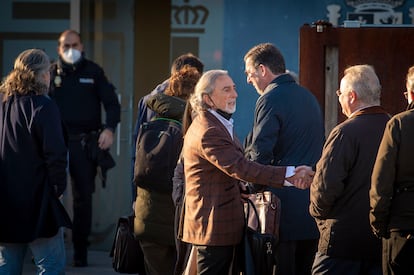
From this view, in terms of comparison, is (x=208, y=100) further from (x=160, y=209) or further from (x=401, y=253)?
(x=401, y=253)

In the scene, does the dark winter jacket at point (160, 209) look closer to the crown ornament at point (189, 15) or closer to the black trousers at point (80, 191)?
the black trousers at point (80, 191)

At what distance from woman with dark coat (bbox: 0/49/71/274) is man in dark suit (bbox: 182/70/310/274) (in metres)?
1.17

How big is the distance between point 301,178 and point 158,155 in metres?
1.25

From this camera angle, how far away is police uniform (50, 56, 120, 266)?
984 centimetres

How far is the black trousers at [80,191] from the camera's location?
9.83 metres

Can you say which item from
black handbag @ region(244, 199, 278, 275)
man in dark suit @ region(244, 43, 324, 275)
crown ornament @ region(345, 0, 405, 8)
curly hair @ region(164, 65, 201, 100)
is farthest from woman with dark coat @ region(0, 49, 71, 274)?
crown ornament @ region(345, 0, 405, 8)

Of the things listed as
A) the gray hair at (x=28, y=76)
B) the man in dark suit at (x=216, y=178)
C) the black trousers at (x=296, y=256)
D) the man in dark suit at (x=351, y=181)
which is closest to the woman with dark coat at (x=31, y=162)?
the gray hair at (x=28, y=76)

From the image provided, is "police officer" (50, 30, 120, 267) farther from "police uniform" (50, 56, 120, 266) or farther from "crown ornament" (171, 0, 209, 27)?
"crown ornament" (171, 0, 209, 27)

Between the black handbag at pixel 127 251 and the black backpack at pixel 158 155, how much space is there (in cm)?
43

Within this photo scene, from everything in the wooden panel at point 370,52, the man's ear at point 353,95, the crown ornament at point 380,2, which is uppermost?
the crown ornament at point 380,2

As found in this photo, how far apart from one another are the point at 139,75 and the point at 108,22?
636mm

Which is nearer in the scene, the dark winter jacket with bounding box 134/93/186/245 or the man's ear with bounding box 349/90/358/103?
the man's ear with bounding box 349/90/358/103

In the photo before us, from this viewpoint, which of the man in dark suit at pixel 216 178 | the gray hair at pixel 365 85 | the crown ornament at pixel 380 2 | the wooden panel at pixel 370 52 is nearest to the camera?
the gray hair at pixel 365 85

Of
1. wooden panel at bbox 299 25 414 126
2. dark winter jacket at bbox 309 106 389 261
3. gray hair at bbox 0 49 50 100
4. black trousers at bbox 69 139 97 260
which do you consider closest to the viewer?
dark winter jacket at bbox 309 106 389 261
